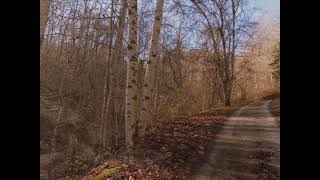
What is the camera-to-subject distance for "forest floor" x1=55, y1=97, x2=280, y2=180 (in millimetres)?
4270

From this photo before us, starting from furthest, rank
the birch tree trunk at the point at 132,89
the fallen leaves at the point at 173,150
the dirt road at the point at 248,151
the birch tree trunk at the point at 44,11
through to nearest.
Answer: the birch tree trunk at the point at 44,11 → the birch tree trunk at the point at 132,89 → the fallen leaves at the point at 173,150 → the dirt road at the point at 248,151

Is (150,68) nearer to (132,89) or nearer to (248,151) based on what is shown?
(132,89)

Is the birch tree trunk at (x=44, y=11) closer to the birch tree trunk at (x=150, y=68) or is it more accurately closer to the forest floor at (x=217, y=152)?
the birch tree trunk at (x=150, y=68)

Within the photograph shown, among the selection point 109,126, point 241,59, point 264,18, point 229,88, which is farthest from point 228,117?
point 109,126

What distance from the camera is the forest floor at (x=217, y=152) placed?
4.27 m

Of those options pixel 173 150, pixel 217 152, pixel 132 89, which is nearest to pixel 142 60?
pixel 132 89

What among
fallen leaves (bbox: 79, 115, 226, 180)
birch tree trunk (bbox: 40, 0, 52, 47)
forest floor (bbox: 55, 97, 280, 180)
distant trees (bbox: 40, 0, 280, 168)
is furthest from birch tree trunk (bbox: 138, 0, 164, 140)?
birch tree trunk (bbox: 40, 0, 52, 47)

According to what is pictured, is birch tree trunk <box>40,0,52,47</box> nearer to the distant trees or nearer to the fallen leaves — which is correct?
the distant trees

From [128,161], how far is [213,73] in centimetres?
211

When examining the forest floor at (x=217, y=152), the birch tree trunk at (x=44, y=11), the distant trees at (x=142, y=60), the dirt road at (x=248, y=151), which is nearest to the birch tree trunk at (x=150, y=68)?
the distant trees at (x=142, y=60)

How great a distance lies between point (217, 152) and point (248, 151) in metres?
0.44

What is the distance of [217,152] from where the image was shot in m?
4.70

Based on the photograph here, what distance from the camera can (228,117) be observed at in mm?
5371
